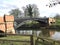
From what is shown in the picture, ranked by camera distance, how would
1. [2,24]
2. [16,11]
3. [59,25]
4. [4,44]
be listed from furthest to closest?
[16,11] < [59,25] < [2,24] < [4,44]

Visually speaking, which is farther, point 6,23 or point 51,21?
point 51,21

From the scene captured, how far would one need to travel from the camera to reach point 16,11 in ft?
231

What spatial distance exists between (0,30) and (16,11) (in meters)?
39.5

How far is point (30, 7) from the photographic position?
65.4 meters

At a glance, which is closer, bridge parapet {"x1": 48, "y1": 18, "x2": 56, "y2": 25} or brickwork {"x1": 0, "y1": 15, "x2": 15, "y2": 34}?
brickwork {"x1": 0, "y1": 15, "x2": 15, "y2": 34}

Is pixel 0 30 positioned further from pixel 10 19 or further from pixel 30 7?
pixel 30 7

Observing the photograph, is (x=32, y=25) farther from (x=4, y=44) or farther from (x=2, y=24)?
(x=4, y=44)

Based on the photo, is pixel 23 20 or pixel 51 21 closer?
pixel 23 20

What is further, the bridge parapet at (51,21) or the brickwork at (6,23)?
the bridge parapet at (51,21)

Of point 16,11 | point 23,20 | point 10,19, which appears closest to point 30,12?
point 16,11

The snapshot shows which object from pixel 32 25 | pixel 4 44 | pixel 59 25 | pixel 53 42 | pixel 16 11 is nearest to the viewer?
pixel 53 42

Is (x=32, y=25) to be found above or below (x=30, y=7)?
below

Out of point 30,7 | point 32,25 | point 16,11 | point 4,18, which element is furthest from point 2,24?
point 16,11

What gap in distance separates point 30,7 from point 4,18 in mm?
35241
